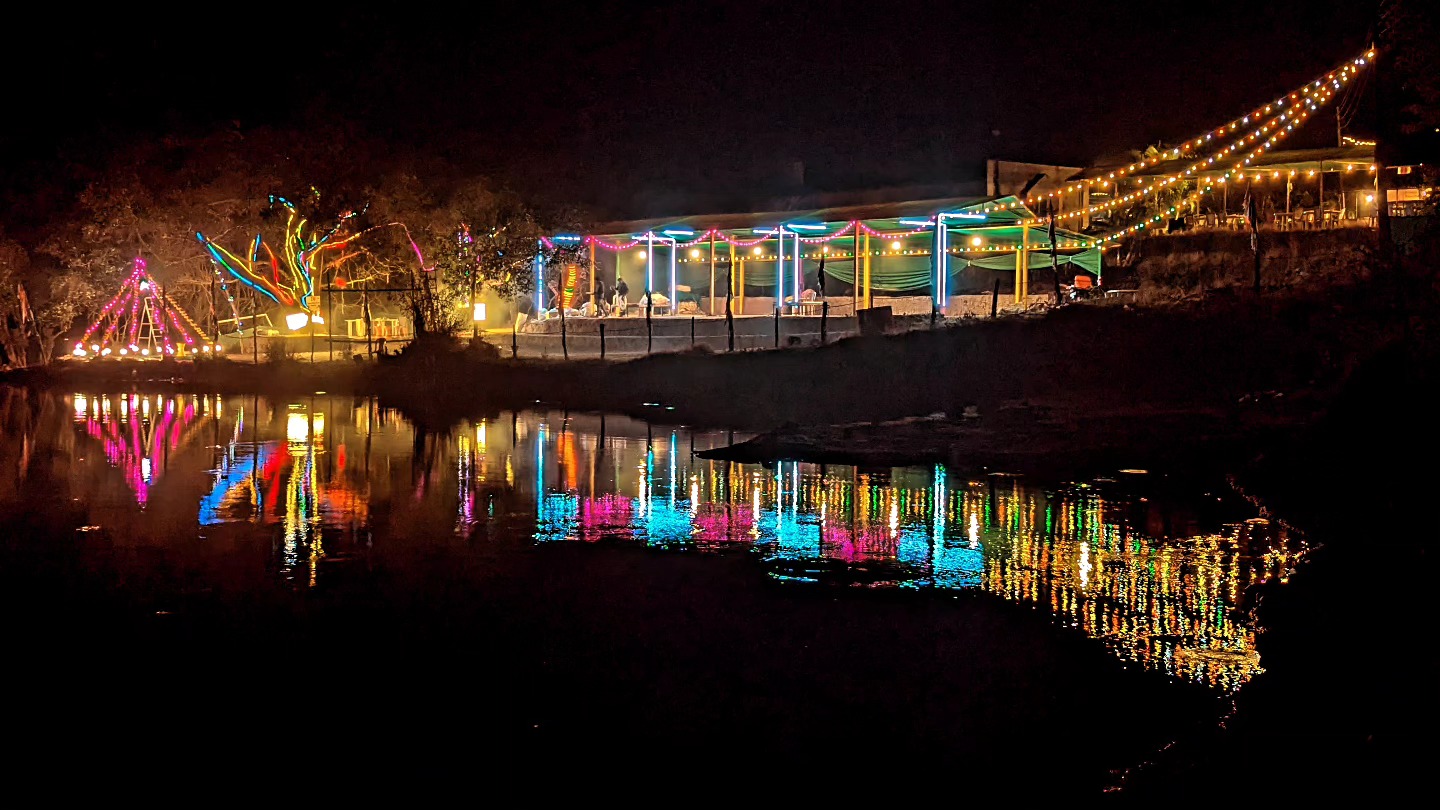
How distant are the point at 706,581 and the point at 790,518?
2.82 m

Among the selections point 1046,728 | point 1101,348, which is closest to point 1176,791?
point 1046,728

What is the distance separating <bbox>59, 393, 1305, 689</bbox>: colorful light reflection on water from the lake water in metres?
0.05

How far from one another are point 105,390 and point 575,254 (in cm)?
1527

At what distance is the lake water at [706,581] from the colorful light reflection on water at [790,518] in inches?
1.9

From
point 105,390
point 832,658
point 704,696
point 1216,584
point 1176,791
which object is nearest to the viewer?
point 1176,791

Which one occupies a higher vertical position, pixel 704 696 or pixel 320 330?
pixel 320 330

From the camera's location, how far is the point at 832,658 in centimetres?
738

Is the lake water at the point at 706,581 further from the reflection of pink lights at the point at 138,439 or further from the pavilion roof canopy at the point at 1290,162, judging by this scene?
the pavilion roof canopy at the point at 1290,162

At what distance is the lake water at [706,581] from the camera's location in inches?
264

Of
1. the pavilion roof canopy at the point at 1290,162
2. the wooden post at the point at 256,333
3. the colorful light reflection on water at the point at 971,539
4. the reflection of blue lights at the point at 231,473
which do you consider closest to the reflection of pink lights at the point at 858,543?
the colorful light reflection on water at the point at 971,539

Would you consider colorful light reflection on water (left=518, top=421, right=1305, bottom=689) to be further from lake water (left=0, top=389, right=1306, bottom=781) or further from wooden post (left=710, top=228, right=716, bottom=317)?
wooden post (left=710, top=228, right=716, bottom=317)

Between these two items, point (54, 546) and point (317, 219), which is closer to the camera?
point (54, 546)

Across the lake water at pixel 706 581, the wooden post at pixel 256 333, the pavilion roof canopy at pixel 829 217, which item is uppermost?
the pavilion roof canopy at pixel 829 217

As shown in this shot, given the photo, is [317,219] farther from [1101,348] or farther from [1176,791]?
[1176,791]
